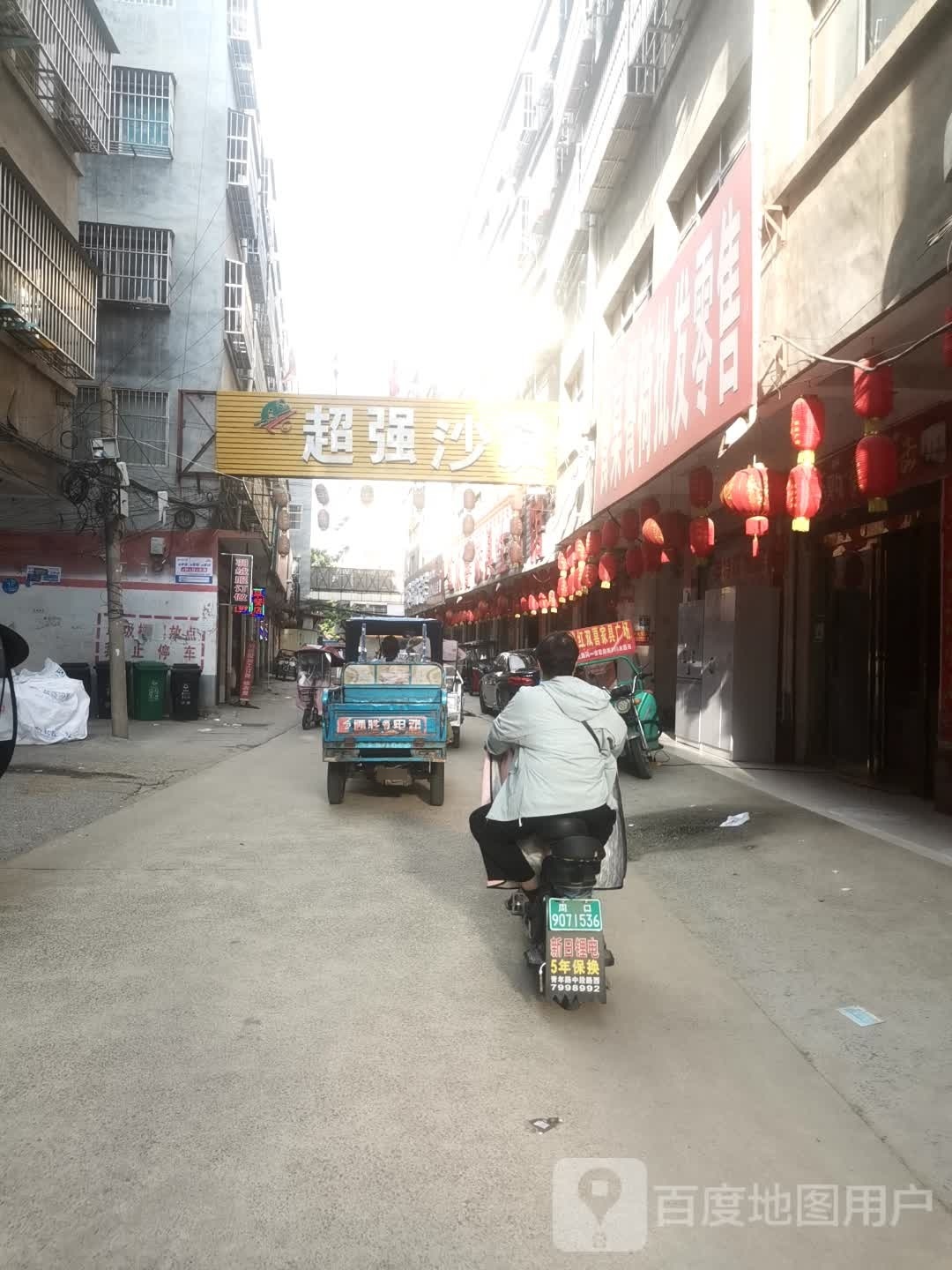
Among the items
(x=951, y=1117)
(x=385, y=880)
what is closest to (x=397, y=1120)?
(x=951, y=1117)

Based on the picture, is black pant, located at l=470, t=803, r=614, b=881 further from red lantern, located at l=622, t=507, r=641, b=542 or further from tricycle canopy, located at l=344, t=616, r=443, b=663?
tricycle canopy, located at l=344, t=616, r=443, b=663

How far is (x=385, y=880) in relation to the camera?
6.53 m

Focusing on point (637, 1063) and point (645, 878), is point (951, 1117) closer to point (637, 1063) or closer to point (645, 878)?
point (637, 1063)

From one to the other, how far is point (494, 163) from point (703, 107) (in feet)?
85.7

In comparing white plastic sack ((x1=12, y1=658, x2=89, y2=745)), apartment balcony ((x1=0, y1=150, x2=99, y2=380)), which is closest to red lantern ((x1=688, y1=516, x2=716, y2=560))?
apartment balcony ((x1=0, y1=150, x2=99, y2=380))

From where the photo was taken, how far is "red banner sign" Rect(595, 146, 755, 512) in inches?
318

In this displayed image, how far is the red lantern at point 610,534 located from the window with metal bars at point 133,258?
11.5 meters

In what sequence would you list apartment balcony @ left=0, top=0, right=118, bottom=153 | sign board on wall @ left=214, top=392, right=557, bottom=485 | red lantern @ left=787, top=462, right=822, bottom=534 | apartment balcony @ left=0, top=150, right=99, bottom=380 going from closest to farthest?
red lantern @ left=787, top=462, right=822, bottom=534, apartment balcony @ left=0, top=0, right=118, bottom=153, apartment balcony @ left=0, top=150, right=99, bottom=380, sign board on wall @ left=214, top=392, right=557, bottom=485

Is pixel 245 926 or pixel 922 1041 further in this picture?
pixel 245 926

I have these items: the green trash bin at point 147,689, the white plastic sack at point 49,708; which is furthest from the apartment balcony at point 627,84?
the green trash bin at point 147,689

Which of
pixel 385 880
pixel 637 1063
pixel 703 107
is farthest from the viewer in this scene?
pixel 703 107

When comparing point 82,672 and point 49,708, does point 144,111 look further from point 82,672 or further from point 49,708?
point 49,708

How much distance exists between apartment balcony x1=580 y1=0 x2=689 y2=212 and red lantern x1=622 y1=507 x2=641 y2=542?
5753 mm

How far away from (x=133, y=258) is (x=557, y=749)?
1999 cm
